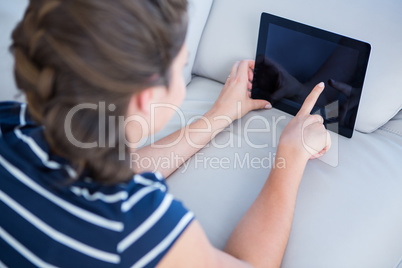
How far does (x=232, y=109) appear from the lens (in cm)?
93

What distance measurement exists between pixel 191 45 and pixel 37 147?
24.4 inches

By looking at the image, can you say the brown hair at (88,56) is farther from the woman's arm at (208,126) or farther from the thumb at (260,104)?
the thumb at (260,104)

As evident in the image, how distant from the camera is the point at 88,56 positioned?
0.41m

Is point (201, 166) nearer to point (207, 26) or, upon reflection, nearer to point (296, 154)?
point (296, 154)

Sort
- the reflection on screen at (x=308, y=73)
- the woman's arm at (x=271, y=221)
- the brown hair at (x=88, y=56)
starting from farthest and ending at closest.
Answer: the reflection on screen at (x=308, y=73)
the woman's arm at (x=271, y=221)
the brown hair at (x=88, y=56)

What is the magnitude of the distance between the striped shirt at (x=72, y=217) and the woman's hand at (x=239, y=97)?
1.46ft

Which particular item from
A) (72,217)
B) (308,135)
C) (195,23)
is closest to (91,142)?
(72,217)

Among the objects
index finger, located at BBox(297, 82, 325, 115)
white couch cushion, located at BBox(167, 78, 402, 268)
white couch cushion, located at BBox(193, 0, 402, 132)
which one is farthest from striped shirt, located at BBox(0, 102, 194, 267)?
white couch cushion, located at BBox(193, 0, 402, 132)

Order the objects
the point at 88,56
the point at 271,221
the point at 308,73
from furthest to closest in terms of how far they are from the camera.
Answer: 1. the point at 308,73
2. the point at 271,221
3. the point at 88,56

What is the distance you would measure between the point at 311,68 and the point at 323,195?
11.6 inches

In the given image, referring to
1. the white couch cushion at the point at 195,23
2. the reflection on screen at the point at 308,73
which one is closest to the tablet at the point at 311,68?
the reflection on screen at the point at 308,73

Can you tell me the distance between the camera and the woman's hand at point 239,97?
0.93 meters

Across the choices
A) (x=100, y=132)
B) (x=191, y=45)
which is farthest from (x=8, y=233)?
(x=191, y=45)

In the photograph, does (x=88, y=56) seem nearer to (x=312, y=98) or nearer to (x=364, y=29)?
(x=312, y=98)
